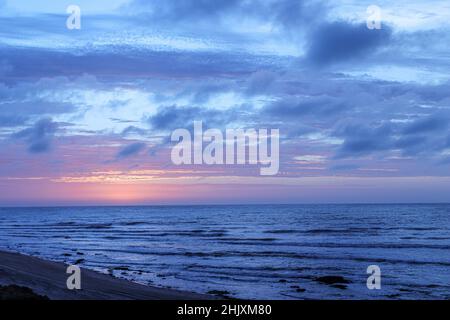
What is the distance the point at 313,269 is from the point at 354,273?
256 centimetres

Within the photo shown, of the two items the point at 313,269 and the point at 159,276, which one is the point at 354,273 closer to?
the point at 313,269

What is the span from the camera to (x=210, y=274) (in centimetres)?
2752

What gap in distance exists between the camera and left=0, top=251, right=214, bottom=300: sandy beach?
45.6 feet

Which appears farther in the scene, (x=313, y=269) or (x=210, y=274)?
(x=313, y=269)

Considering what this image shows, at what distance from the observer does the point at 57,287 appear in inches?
627

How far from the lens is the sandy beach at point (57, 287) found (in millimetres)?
13898
